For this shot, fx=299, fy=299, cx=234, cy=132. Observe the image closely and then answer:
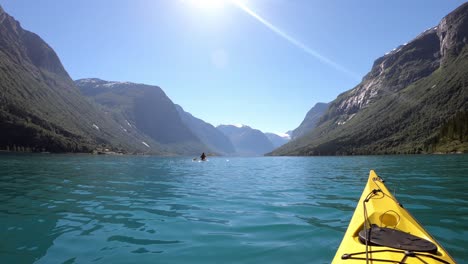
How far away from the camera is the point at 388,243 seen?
6199 millimetres

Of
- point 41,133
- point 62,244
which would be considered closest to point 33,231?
point 62,244

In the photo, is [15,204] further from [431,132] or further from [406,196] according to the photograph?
[431,132]

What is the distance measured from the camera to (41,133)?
533 ft

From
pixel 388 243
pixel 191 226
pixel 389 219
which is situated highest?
pixel 389 219

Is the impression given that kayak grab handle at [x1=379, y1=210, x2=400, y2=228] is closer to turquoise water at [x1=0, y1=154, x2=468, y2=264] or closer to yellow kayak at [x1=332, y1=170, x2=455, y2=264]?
yellow kayak at [x1=332, y1=170, x2=455, y2=264]

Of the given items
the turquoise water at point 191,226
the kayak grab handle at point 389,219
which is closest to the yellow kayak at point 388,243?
the kayak grab handle at point 389,219

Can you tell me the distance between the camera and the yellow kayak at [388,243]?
5.60 meters

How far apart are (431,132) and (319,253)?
756 ft

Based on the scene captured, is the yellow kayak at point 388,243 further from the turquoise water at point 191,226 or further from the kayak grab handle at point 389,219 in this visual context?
the turquoise water at point 191,226

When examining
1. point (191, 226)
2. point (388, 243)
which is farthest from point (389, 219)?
point (191, 226)

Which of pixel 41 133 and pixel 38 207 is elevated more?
pixel 41 133

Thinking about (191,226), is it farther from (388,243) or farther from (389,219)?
(388,243)

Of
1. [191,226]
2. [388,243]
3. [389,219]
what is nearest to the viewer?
[388,243]

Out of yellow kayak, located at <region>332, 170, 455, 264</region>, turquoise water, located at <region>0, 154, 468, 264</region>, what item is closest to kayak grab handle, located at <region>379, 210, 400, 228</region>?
yellow kayak, located at <region>332, 170, 455, 264</region>
